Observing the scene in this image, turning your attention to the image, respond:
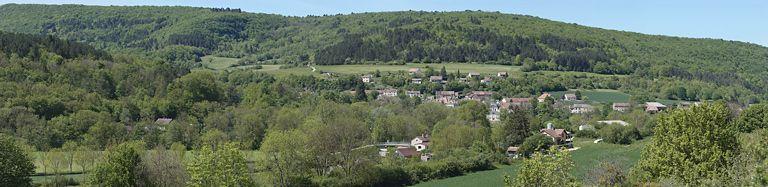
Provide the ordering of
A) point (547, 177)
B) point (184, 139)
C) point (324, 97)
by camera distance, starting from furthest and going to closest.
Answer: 1. point (324, 97)
2. point (184, 139)
3. point (547, 177)

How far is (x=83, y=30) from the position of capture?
18688 centimetres

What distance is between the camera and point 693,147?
82.1 feet

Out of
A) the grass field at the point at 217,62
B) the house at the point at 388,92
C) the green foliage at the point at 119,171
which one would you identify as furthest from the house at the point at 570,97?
the green foliage at the point at 119,171

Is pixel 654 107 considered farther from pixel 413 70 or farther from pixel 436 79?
pixel 413 70

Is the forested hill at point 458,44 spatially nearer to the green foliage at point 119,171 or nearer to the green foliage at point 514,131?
the green foliage at point 514,131

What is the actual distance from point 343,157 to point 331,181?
113 inches

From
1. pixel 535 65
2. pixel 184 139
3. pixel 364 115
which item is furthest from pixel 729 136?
pixel 535 65

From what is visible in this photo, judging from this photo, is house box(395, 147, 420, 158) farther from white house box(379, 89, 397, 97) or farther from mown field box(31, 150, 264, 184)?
white house box(379, 89, 397, 97)

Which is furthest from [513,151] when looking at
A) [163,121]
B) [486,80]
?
[486,80]

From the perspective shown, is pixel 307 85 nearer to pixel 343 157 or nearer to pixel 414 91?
pixel 414 91

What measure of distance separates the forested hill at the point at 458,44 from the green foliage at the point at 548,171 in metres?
116

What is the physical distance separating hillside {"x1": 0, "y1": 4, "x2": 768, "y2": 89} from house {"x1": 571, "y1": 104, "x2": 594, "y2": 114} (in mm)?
35449

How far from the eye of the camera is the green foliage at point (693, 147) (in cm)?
2450

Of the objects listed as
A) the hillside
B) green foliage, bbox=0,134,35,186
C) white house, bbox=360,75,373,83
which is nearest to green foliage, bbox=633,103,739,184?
green foliage, bbox=0,134,35,186
